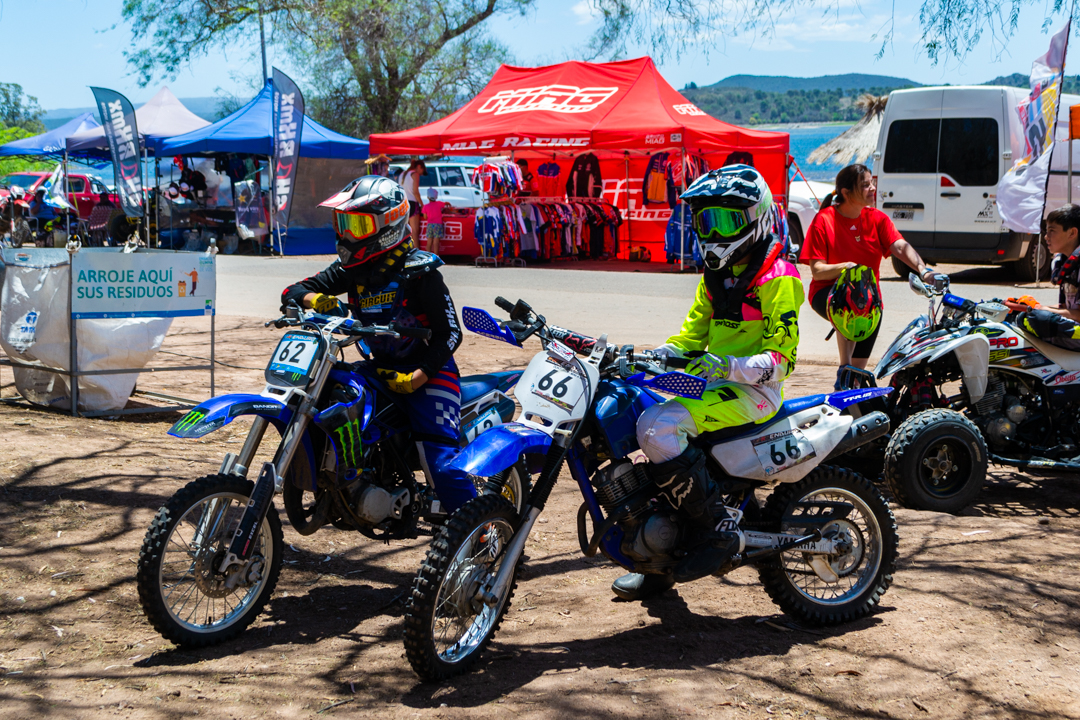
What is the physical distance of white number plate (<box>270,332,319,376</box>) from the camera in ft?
12.2

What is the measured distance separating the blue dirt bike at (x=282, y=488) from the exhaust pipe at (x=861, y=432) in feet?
4.72

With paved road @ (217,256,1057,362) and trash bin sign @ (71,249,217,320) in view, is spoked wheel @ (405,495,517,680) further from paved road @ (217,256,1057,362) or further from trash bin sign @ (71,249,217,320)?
paved road @ (217,256,1057,362)

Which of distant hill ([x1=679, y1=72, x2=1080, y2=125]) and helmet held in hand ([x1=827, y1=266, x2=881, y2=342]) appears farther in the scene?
distant hill ([x1=679, y1=72, x2=1080, y2=125])

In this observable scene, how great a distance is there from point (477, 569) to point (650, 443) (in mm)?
746

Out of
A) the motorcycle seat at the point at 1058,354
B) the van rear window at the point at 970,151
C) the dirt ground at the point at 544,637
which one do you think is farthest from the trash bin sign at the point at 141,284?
the van rear window at the point at 970,151

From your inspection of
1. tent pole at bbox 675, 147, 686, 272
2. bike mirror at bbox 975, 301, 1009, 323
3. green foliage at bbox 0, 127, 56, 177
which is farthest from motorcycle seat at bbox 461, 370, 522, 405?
green foliage at bbox 0, 127, 56, 177

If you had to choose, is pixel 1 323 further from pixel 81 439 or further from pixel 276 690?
pixel 276 690

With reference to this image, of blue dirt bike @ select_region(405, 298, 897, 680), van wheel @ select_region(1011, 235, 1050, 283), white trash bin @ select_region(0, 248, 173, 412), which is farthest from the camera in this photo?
van wheel @ select_region(1011, 235, 1050, 283)

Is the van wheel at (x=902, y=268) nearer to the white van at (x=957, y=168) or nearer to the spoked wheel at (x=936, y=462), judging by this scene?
the white van at (x=957, y=168)

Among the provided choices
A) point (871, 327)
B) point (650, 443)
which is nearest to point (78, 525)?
point (650, 443)

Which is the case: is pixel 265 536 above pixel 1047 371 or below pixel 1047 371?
below

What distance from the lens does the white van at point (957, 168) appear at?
50.5 feet

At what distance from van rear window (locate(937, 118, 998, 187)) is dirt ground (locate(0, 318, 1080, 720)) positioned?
11.6m

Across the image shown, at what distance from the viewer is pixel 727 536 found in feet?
12.1
